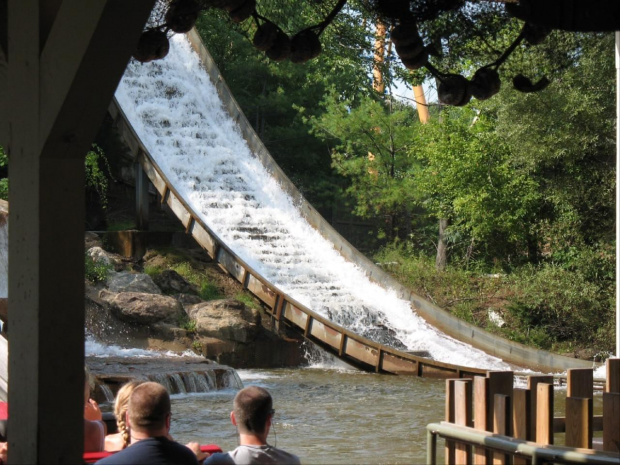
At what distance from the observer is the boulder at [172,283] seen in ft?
52.9

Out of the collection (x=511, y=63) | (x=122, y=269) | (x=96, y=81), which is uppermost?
(x=511, y=63)

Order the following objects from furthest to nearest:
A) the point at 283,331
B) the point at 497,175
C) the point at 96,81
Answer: the point at 497,175
the point at 283,331
the point at 96,81

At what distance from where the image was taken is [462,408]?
3.91 meters

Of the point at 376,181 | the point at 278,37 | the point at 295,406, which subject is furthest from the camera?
the point at 376,181

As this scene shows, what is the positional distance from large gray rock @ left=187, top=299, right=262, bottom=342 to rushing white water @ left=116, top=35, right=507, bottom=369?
5.96 feet

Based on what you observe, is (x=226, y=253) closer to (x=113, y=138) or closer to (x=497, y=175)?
(x=497, y=175)

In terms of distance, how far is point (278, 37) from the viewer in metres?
4.82

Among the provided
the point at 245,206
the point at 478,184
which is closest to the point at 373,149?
the point at 478,184

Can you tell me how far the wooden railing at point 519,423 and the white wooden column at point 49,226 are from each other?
4.91ft

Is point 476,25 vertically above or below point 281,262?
above

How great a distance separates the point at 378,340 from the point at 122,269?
4538 millimetres

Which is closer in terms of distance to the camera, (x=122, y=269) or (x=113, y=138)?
(x=122, y=269)

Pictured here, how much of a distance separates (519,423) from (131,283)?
12208 millimetres

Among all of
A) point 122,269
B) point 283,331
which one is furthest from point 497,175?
point 122,269
